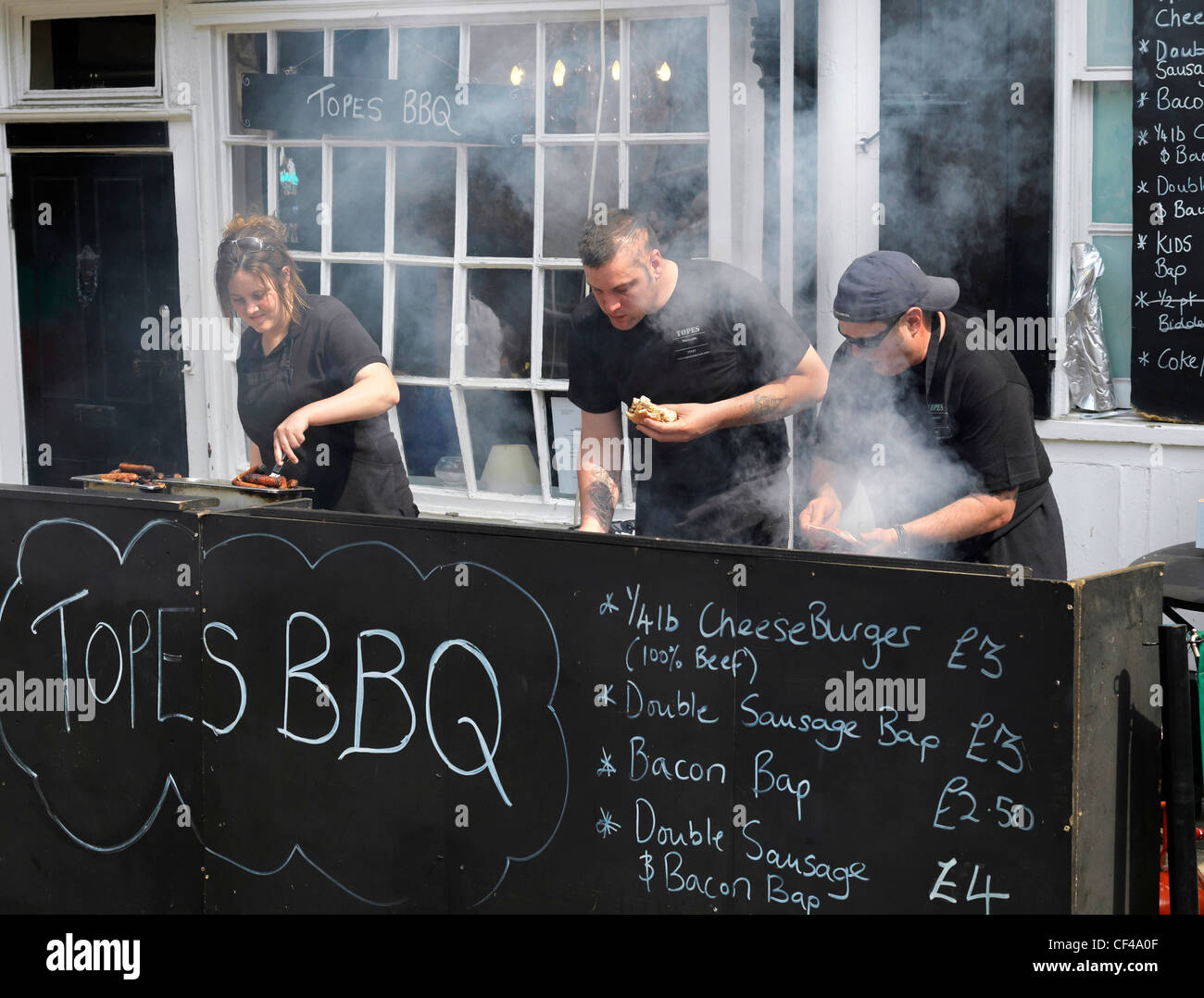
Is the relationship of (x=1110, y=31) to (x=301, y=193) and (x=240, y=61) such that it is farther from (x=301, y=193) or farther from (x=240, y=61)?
(x=240, y=61)

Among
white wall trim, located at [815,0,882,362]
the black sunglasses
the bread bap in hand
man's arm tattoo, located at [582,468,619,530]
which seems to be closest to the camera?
the black sunglasses

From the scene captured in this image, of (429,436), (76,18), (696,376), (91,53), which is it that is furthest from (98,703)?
(76,18)

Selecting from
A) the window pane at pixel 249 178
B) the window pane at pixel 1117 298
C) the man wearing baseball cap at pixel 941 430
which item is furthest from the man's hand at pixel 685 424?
the window pane at pixel 249 178

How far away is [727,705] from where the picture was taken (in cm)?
305

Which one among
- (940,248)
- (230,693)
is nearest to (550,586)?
(230,693)

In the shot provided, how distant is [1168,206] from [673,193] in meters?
2.25

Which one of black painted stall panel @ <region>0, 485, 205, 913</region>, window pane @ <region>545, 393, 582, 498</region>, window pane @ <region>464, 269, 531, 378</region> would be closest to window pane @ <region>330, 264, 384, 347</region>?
window pane @ <region>464, 269, 531, 378</region>

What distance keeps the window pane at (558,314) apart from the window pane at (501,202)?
21 cm

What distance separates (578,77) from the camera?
21.2ft

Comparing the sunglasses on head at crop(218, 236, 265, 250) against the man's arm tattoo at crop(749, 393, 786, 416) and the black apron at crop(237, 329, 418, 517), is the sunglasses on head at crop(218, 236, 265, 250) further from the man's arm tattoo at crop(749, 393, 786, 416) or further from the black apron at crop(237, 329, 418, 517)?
the man's arm tattoo at crop(749, 393, 786, 416)

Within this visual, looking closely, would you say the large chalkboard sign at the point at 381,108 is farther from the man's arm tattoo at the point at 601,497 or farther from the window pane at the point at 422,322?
the man's arm tattoo at the point at 601,497

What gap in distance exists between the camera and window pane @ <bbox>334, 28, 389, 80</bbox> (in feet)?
22.4

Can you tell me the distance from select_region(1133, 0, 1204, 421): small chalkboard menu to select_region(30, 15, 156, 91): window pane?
211 inches
